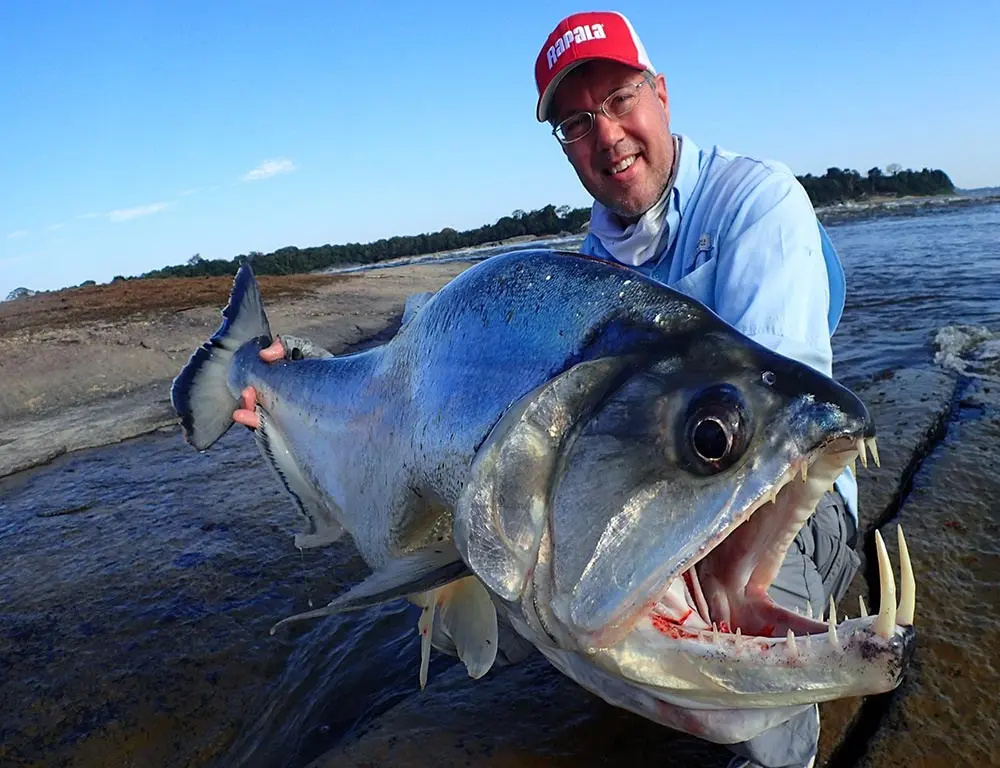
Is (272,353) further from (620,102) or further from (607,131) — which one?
(620,102)

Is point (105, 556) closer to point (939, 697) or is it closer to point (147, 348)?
point (939, 697)

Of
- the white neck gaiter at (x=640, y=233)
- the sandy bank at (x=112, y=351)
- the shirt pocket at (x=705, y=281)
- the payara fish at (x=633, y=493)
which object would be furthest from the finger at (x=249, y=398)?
the sandy bank at (x=112, y=351)

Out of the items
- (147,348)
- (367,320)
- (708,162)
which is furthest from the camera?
(367,320)

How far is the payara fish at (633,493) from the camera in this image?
1.31 m

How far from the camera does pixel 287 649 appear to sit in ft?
10.4

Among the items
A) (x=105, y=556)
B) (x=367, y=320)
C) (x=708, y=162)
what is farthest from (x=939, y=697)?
(x=367, y=320)

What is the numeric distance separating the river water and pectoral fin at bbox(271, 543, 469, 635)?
0.87 meters

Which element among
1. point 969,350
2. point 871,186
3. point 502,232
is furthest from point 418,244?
point 969,350

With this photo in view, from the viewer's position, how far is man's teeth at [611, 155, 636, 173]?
3004 millimetres

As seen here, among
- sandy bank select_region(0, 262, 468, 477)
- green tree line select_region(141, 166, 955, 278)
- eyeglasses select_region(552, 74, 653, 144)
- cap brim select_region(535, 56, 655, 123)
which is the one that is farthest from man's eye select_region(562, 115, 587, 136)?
green tree line select_region(141, 166, 955, 278)

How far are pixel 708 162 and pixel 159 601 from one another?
11.0 feet

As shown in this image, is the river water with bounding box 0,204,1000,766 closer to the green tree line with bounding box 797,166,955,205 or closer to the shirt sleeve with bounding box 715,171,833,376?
the shirt sleeve with bounding box 715,171,833,376

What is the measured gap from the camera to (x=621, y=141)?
298 cm

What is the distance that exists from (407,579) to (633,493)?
0.73 metres
